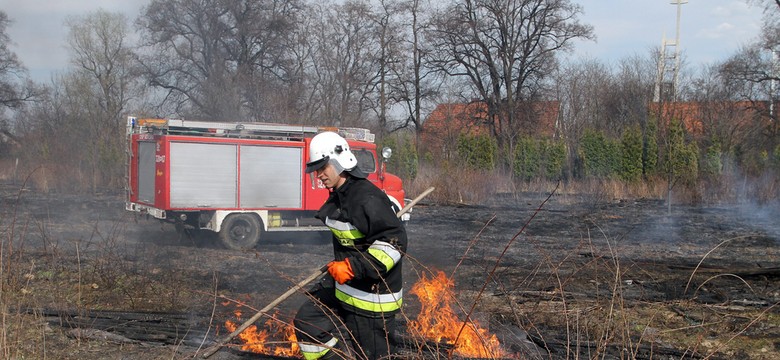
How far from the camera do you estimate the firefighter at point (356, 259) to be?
4.24 m

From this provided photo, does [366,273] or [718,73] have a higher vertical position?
[718,73]

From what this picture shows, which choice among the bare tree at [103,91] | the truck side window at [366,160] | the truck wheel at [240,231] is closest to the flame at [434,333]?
the truck wheel at [240,231]

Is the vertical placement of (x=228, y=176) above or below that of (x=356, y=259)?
above

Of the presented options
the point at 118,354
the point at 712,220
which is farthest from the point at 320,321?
the point at 712,220

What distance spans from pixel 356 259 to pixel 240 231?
9.74 m

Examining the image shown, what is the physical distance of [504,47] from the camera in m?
38.4

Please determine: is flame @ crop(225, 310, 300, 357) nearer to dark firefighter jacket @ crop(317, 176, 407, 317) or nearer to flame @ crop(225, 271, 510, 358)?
flame @ crop(225, 271, 510, 358)

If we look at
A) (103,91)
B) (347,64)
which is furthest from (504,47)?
(103,91)

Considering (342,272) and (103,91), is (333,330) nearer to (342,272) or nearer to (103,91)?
(342,272)

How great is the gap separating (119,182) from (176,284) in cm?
2295

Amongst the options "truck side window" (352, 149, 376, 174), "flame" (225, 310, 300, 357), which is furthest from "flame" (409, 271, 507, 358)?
"truck side window" (352, 149, 376, 174)

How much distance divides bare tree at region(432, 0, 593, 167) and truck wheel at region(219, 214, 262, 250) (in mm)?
24821

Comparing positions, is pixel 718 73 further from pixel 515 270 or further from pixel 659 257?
pixel 515 270

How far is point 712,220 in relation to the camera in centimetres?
1917
